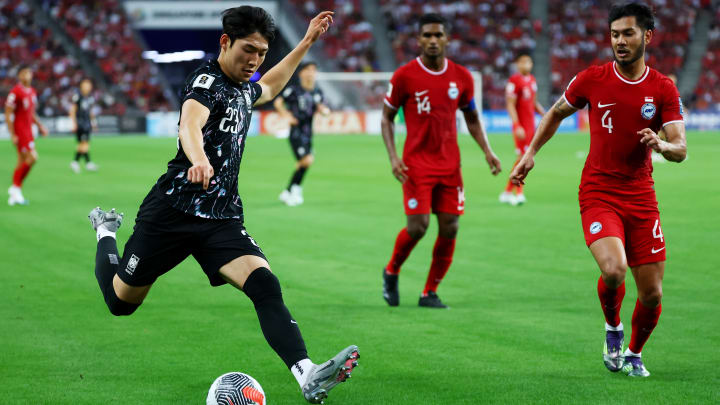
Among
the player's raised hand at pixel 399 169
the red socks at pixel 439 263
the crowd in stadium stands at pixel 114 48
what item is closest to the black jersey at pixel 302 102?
the player's raised hand at pixel 399 169

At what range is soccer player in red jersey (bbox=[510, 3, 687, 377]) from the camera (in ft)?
19.7

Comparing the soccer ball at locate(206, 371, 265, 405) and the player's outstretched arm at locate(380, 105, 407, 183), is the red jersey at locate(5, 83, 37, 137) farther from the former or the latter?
the soccer ball at locate(206, 371, 265, 405)

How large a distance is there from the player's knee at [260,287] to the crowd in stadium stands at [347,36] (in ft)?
151

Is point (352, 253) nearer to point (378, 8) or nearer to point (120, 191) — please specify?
point (120, 191)

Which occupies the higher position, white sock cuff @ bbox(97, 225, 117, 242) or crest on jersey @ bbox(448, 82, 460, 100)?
crest on jersey @ bbox(448, 82, 460, 100)

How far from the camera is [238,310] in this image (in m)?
8.44

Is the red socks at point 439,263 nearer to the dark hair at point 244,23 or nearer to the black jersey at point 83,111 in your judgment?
the dark hair at point 244,23

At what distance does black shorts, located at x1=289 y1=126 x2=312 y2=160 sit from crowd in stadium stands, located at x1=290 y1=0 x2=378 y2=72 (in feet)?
107

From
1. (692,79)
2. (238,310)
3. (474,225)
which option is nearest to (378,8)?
(692,79)

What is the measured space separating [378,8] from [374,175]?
3080 cm

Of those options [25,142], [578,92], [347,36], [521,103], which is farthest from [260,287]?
[347,36]

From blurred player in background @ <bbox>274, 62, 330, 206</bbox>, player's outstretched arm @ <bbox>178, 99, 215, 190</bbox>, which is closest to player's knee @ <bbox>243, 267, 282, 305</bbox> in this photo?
player's outstretched arm @ <bbox>178, 99, 215, 190</bbox>

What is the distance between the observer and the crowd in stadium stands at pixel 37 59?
147 ft

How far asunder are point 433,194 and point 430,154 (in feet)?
1.19
